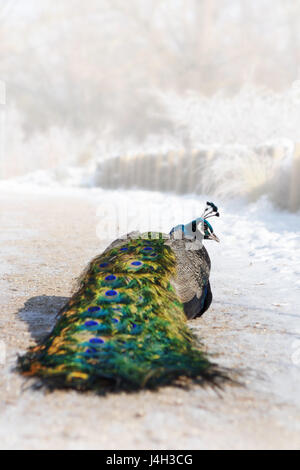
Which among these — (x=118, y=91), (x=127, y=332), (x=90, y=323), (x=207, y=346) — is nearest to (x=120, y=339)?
(x=127, y=332)

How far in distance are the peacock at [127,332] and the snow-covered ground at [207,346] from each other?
0.32ft

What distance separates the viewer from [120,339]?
2635 millimetres

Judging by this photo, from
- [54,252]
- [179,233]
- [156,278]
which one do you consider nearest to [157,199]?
[54,252]

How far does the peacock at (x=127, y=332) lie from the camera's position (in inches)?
96.1

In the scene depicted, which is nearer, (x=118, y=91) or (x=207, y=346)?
(x=207, y=346)

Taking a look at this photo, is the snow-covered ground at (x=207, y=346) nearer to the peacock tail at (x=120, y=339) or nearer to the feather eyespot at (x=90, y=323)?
the peacock tail at (x=120, y=339)

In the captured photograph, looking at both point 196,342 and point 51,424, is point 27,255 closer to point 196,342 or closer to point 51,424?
point 196,342

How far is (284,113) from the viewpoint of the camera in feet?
48.3

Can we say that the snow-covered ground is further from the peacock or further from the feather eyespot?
the feather eyespot


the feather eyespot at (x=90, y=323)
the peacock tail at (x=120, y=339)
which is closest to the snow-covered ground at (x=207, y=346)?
the peacock tail at (x=120, y=339)

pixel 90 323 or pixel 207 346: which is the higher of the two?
pixel 90 323

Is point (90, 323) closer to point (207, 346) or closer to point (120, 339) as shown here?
point (120, 339)

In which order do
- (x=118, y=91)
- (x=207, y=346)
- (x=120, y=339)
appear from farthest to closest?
1. (x=118, y=91)
2. (x=207, y=346)
3. (x=120, y=339)

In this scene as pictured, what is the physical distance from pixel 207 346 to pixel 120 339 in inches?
31.6
